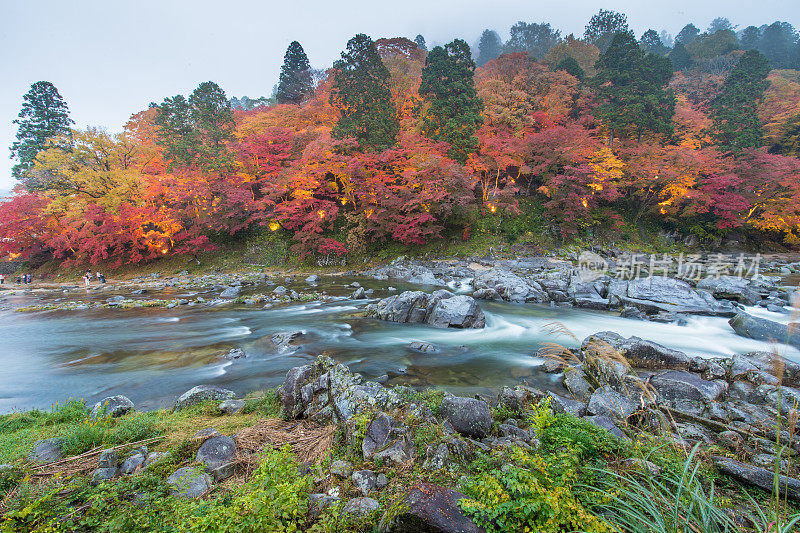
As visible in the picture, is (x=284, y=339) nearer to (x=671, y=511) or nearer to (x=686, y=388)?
(x=671, y=511)

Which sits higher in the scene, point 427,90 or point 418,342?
point 427,90

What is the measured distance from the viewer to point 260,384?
6457 millimetres

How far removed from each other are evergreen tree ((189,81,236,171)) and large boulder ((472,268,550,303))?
830 inches

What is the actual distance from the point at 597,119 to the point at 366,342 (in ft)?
93.1

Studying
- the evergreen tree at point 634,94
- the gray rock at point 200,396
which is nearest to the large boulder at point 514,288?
the gray rock at point 200,396

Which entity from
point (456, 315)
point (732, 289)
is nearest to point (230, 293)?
point (456, 315)

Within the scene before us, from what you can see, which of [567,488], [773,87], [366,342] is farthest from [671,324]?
[773,87]

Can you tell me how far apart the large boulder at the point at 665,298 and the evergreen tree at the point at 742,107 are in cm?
2121

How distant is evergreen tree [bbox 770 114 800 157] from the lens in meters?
25.2

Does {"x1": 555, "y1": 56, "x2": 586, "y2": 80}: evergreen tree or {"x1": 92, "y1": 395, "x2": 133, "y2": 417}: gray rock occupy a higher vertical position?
{"x1": 555, "y1": 56, "x2": 586, "y2": 80}: evergreen tree

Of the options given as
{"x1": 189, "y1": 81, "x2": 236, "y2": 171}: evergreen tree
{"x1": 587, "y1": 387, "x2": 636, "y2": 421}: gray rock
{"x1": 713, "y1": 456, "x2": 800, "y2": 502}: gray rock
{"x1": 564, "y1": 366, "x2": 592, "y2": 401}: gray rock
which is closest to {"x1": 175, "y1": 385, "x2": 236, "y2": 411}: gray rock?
{"x1": 587, "y1": 387, "x2": 636, "y2": 421}: gray rock

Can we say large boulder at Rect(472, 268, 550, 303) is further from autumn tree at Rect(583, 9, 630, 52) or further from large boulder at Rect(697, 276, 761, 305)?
autumn tree at Rect(583, 9, 630, 52)

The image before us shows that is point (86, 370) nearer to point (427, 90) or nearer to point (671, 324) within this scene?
point (671, 324)

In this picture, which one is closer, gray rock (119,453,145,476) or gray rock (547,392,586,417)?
gray rock (119,453,145,476)
